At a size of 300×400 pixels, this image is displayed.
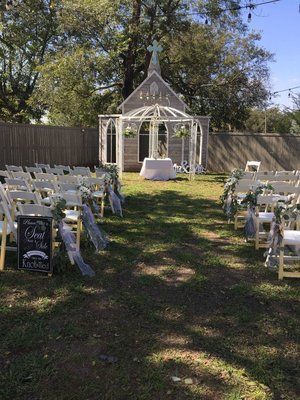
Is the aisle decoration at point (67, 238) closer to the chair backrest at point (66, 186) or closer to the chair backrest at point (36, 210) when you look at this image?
the chair backrest at point (36, 210)

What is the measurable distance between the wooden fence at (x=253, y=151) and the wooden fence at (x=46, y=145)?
20.5ft

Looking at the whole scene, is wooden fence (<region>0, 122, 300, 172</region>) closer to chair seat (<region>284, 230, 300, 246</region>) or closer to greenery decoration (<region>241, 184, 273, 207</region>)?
greenery decoration (<region>241, 184, 273, 207</region>)

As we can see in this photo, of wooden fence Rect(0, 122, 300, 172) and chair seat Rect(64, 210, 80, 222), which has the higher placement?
wooden fence Rect(0, 122, 300, 172)

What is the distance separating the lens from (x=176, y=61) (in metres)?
27.0

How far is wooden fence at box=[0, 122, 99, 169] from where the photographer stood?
15.4m

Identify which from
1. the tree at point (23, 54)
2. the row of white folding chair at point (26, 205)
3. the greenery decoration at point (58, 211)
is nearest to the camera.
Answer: the greenery decoration at point (58, 211)

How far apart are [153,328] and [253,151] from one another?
1709 cm

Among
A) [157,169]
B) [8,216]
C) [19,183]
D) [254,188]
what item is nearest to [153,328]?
[8,216]

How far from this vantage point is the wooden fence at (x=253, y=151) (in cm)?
1945

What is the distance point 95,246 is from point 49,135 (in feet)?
42.5

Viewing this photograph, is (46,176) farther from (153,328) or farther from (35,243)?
(153,328)

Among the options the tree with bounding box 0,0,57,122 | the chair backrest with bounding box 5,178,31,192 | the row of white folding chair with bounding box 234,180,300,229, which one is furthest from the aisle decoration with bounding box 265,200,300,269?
the tree with bounding box 0,0,57,122

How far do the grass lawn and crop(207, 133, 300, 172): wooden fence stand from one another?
14065 millimetres

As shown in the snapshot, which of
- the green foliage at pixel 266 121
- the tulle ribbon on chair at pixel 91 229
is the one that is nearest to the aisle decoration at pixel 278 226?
the tulle ribbon on chair at pixel 91 229
